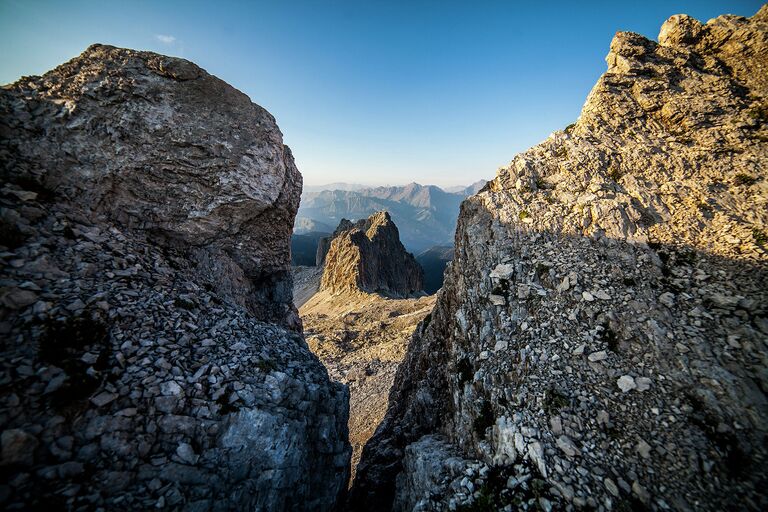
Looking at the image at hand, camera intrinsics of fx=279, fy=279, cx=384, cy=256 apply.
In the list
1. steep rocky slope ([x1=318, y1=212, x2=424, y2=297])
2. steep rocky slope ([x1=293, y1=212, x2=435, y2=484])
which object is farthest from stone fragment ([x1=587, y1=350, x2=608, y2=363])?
steep rocky slope ([x1=318, y1=212, x2=424, y2=297])

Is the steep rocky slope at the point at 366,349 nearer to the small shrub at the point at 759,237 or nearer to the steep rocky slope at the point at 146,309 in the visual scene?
A: the steep rocky slope at the point at 146,309

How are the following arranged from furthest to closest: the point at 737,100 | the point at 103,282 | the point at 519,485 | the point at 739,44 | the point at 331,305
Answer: the point at 331,305 → the point at 739,44 → the point at 737,100 → the point at 103,282 → the point at 519,485

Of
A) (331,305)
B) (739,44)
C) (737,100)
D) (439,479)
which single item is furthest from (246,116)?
(331,305)

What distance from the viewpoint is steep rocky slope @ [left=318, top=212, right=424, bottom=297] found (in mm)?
86250

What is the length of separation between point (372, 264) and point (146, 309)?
8189 cm

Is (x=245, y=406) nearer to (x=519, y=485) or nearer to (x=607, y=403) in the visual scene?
(x=519, y=485)

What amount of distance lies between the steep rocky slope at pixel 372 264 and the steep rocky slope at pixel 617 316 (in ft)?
223

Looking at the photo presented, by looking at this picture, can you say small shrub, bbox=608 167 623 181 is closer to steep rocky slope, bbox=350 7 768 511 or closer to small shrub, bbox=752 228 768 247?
steep rocky slope, bbox=350 7 768 511

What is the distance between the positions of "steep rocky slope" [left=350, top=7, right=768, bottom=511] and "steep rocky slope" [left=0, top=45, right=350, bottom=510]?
6.65 metres

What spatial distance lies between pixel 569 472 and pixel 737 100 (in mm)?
20285

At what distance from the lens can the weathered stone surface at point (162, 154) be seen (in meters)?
11.5

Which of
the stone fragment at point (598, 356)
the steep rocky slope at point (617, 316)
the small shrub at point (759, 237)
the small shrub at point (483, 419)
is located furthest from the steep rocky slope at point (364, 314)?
the small shrub at point (759, 237)

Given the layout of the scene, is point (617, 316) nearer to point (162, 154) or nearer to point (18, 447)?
point (18, 447)

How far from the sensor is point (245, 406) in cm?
993
